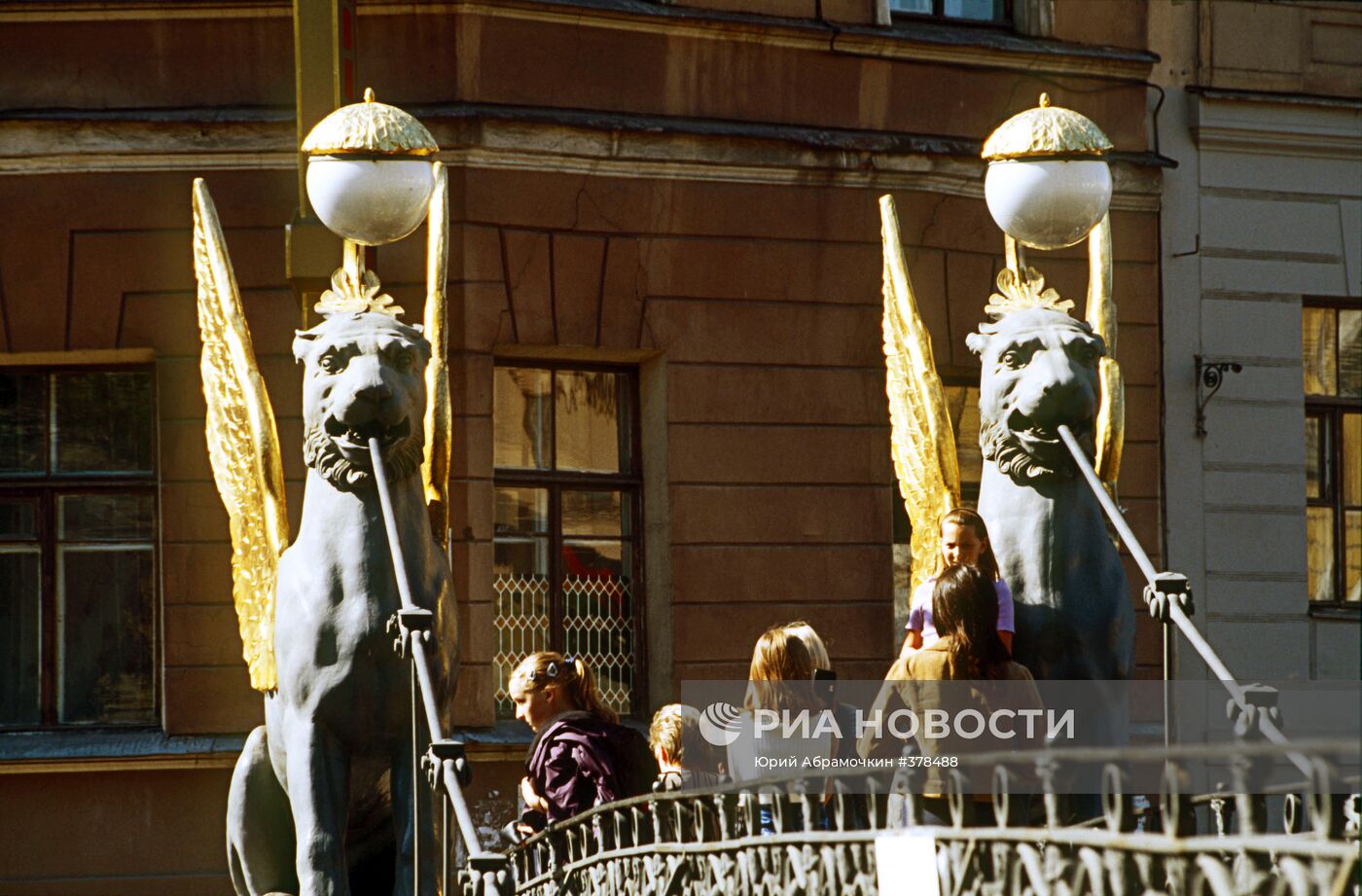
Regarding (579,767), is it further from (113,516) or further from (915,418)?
(113,516)

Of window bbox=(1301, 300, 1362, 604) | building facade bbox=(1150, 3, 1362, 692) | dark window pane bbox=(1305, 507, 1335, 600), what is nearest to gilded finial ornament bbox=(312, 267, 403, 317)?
building facade bbox=(1150, 3, 1362, 692)

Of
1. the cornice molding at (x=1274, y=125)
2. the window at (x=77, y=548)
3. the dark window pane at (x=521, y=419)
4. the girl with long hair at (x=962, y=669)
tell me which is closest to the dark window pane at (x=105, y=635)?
the window at (x=77, y=548)

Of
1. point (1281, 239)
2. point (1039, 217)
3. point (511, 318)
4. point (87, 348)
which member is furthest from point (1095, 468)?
point (1281, 239)

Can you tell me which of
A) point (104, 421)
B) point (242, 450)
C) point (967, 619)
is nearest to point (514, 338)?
point (104, 421)

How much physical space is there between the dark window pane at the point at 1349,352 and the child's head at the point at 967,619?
9256 millimetres

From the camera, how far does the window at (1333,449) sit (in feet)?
48.6

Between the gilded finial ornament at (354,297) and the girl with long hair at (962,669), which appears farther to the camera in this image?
the gilded finial ornament at (354,297)

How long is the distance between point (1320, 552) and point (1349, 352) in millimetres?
1263

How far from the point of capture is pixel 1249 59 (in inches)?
575

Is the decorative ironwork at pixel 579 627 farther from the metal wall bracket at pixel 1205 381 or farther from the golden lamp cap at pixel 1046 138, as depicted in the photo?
the golden lamp cap at pixel 1046 138

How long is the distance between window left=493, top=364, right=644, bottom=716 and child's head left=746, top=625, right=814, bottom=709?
568 centimetres

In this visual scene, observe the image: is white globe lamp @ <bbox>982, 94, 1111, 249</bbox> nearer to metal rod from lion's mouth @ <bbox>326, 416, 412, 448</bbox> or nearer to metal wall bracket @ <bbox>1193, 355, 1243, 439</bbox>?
metal rod from lion's mouth @ <bbox>326, 416, 412, 448</bbox>

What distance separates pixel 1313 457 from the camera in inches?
588

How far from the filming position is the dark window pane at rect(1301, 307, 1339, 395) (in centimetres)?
1480
